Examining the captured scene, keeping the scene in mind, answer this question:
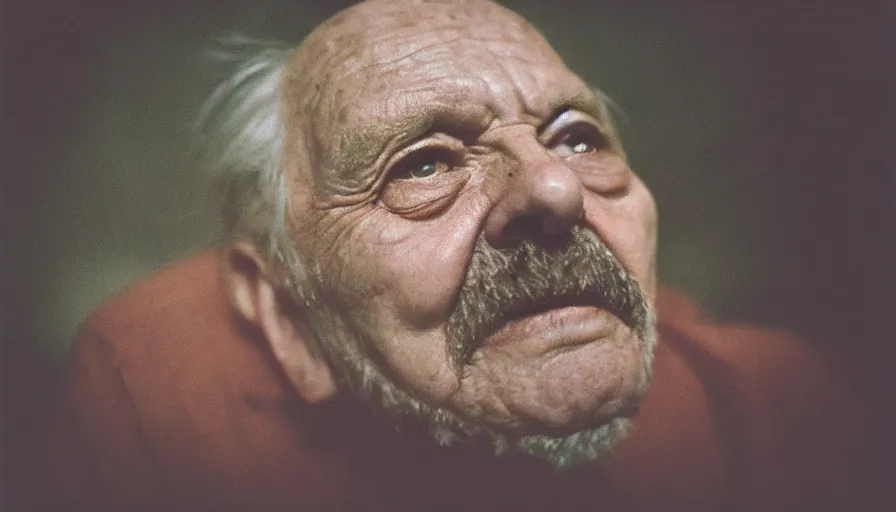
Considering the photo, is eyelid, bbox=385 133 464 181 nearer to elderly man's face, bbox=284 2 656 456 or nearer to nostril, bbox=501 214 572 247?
elderly man's face, bbox=284 2 656 456

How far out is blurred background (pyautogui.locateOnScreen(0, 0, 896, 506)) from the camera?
77 cm

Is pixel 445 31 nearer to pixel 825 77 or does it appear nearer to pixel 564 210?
pixel 564 210

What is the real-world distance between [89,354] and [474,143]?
540 millimetres

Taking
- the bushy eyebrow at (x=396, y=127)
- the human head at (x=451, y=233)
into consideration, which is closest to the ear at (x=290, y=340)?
the human head at (x=451, y=233)

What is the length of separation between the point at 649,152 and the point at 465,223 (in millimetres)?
395

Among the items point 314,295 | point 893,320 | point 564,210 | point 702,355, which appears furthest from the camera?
point 702,355

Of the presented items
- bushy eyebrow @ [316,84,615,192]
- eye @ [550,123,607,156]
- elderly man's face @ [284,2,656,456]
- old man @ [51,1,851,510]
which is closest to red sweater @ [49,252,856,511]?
old man @ [51,1,851,510]

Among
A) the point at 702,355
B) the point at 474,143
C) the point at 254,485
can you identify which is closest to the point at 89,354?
the point at 254,485

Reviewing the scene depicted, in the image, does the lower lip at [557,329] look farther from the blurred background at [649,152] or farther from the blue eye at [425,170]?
the blurred background at [649,152]

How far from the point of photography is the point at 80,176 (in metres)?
0.78

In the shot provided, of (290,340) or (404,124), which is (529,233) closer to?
(404,124)

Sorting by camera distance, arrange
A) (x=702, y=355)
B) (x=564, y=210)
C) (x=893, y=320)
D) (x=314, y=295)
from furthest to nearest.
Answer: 1. (x=702, y=355)
2. (x=893, y=320)
3. (x=314, y=295)
4. (x=564, y=210)

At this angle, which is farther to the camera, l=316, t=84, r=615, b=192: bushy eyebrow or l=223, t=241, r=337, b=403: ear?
l=223, t=241, r=337, b=403: ear

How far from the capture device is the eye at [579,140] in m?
0.80
